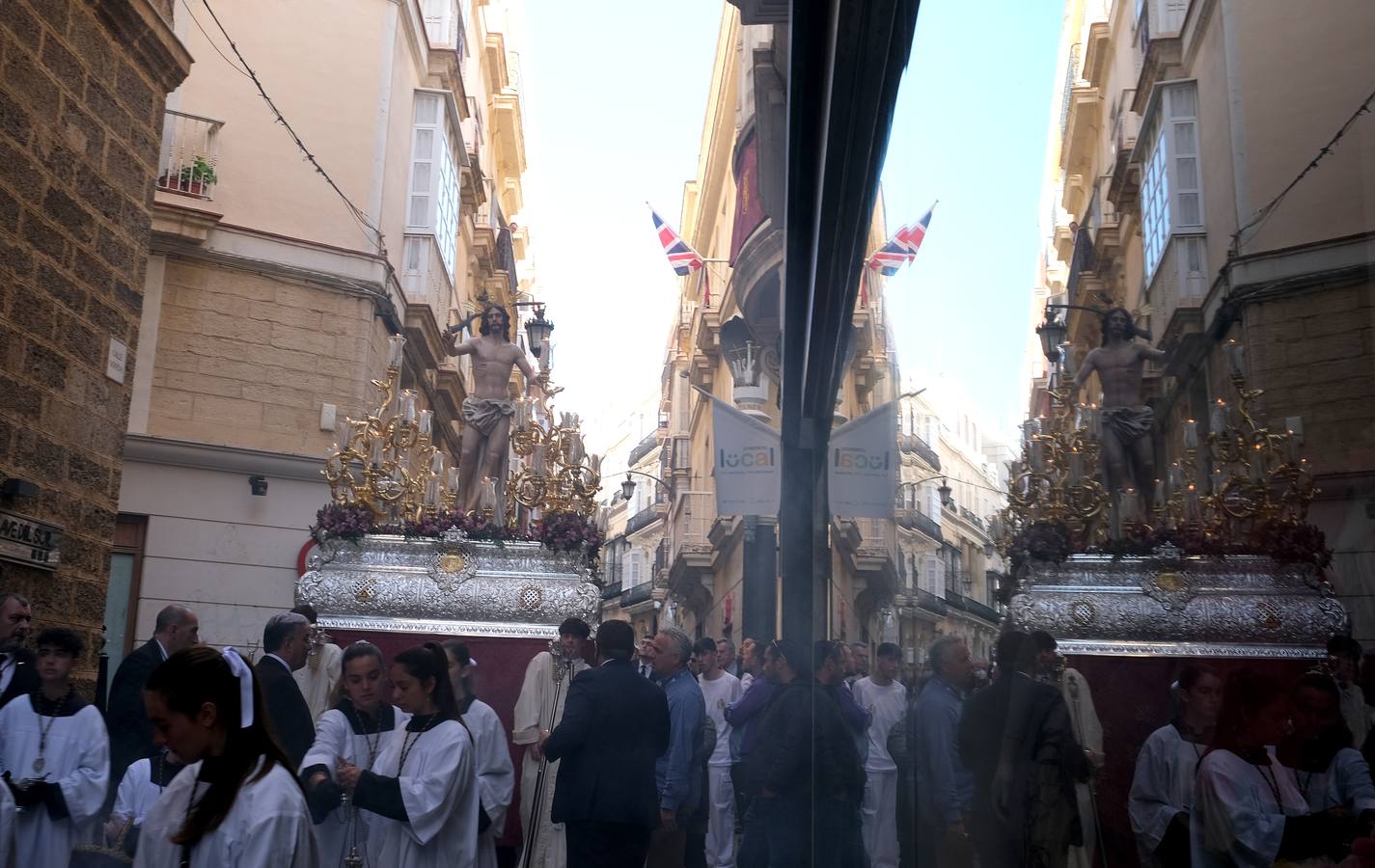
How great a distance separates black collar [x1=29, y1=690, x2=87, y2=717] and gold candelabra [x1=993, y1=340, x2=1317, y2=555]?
4473 mm

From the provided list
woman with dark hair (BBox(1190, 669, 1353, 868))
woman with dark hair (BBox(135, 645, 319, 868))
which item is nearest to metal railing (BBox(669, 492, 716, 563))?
woman with dark hair (BBox(135, 645, 319, 868))

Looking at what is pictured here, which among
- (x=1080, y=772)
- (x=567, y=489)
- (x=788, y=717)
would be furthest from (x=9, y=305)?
(x=1080, y=772)

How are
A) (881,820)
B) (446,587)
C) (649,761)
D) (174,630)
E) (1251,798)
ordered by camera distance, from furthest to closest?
(446,587)
(174,630)
(649,761)
(881,820)
(1251,798)

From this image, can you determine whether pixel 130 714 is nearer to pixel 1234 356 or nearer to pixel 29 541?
pixel 29 541

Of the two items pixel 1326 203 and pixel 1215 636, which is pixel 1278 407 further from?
pixel 1215 636

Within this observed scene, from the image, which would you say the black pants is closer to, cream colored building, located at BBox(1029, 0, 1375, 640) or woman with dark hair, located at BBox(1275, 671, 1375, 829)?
cream colored building, located at BBox(1029, 0, 1375, 640)

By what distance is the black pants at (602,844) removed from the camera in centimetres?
552

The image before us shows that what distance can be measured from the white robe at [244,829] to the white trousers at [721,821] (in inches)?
251

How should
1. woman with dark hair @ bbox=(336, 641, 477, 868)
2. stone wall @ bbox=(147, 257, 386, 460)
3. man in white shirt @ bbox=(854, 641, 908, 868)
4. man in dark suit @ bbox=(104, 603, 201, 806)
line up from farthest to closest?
stone wall @ bbox=(147, 257, 386, 460)
man in dark suit @ bbox=(104, 603, 201, 806)
woman with dark hair @ bbox=(336, 641, 477, 868)
man in white shirt @ bbox=(854, 641, 908, 868)

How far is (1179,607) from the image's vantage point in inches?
58.3

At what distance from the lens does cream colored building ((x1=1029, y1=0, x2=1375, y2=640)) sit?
0.73 meters

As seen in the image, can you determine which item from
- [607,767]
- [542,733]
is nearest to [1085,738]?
[607,767]

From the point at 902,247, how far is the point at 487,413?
9.06 meters

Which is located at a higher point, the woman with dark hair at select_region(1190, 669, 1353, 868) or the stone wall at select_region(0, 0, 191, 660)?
the stone wall at select_region(0, 0, 191, 660)
